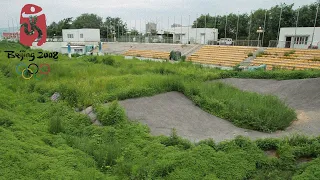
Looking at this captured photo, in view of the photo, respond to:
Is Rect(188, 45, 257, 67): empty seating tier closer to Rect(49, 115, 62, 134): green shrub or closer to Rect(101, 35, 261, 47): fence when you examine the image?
Rect(101, 35, 261, 47): fence

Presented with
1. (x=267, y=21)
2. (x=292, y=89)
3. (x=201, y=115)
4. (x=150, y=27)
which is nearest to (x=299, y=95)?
(x=292, y=89)

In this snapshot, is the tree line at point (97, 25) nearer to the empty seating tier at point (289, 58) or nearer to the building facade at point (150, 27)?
the building facade at point (150, 27)

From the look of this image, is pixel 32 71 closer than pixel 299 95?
No

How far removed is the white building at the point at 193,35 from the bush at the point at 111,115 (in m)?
29.1

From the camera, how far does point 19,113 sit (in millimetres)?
8484

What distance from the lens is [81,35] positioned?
145ft

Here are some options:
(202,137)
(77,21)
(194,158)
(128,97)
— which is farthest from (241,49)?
(77,21)

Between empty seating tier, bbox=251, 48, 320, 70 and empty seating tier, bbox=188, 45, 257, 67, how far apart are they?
1696 millimetres

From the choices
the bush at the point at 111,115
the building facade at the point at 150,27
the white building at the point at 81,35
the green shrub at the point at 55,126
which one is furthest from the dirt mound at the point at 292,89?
the building facade at the point at 150,27

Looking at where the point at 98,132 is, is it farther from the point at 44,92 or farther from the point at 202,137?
the point at 44,92

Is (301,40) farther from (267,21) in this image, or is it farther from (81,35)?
(81,35)

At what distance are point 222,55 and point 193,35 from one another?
1383 cm

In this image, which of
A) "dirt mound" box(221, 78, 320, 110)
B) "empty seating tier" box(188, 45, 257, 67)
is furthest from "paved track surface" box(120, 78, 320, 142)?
"empty seating tier" box(188, 45, 257, 67)

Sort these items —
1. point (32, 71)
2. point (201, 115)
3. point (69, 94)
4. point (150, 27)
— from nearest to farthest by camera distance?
1. point (201, 115)
2. point (69, 94)
3. point (32, 71)
4. point (150, 27)
